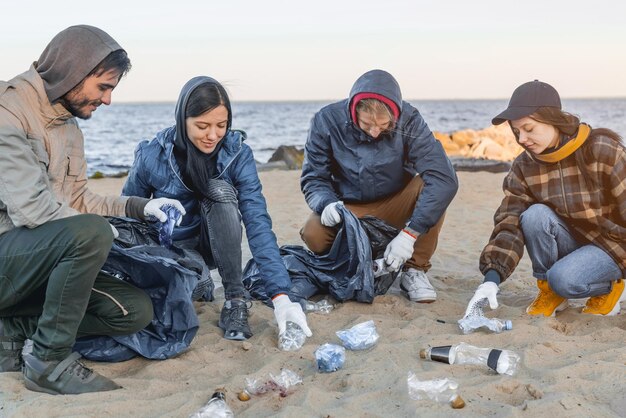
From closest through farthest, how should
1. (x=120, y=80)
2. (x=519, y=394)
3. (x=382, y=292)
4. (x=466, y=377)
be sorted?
1. (x=519, y=394)
2. (x=466, y=377)
3. (x=120, y=80)
4. (x=382, y=292)

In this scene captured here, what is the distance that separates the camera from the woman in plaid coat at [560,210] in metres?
3.17

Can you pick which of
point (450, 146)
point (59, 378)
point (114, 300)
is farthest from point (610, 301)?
point (450, 146)

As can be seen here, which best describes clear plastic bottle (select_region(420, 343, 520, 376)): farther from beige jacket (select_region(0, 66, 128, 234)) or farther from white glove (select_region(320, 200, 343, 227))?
beige jacket (select_region(0, 66, 128, 234))

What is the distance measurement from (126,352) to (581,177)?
2.28m

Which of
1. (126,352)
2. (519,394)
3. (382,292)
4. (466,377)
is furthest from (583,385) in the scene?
(126,352)

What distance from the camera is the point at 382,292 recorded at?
388cm

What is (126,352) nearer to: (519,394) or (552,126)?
(519,394)

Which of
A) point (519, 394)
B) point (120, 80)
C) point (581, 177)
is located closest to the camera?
point (519, 394)

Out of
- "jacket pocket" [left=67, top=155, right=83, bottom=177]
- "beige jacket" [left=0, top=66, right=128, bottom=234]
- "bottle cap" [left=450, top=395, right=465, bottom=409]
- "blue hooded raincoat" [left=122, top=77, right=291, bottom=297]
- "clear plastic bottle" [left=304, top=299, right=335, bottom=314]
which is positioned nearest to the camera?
"bottle cap" [left=450, top=395, right=465, bottom=409]

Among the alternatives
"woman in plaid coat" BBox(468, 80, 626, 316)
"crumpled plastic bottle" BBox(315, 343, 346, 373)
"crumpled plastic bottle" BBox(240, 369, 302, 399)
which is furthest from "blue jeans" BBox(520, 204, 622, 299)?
"crumpled plastic bottle" BBox(240, 369, 302, 399)

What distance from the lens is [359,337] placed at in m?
2.99

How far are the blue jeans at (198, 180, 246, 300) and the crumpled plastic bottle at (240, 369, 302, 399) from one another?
856mm

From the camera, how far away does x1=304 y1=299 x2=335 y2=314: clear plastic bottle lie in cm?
361

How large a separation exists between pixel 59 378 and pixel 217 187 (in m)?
1.21
